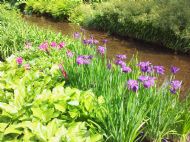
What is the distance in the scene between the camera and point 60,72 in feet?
14.9

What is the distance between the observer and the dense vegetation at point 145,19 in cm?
1073

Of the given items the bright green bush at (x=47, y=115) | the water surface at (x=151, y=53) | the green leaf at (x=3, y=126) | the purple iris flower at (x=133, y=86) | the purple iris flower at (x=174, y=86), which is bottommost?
the water surface at (x=151, y=53)

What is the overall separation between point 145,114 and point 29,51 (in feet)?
12.1

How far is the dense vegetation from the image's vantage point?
35.2 feet

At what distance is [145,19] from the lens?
11.7 meters

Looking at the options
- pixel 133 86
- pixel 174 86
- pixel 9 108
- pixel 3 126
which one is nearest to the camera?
pixel 133 86

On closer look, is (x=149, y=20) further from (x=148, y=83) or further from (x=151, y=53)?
(x=148, y=83)

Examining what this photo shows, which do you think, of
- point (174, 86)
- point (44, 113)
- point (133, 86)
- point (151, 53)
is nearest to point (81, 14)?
→ point (151, 53)

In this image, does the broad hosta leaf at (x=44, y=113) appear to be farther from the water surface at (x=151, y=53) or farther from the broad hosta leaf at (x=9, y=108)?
the water surface at (x=151, y=53)

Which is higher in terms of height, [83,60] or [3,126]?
[83,60]

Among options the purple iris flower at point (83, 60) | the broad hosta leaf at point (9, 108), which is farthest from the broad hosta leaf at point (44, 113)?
the purple iris flower at point (83, 60)

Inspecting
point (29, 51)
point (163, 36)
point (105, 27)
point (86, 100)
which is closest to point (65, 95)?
point (86, 100)

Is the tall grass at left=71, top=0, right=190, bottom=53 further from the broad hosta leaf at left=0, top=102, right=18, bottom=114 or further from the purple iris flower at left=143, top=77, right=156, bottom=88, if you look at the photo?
the broad hosta leaf at left=0, top=102, right=18, bottom=114

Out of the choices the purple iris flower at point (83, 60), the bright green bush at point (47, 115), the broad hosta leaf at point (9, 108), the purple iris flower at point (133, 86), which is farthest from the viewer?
the purple iris flower at point (83, 60)
